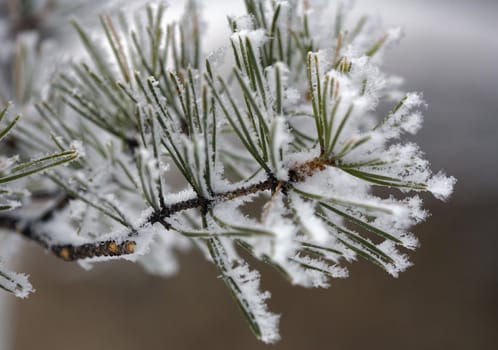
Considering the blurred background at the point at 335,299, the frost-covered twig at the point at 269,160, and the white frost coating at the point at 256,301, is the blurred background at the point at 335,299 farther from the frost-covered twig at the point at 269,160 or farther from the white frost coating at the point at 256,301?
the white frost coating at the point at 256,301

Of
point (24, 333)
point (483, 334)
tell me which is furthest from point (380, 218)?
point (24, 333)

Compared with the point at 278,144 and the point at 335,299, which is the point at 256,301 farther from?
the point at 335,299

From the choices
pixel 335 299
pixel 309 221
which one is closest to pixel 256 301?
pixel 309 221

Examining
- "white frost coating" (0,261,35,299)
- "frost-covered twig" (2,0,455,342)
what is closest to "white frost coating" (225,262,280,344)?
"frost-covered twig" (2,0,455,342)

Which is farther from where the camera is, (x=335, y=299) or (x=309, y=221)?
(x=335, y=299)

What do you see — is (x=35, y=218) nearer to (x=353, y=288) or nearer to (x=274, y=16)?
(x=274, y=16)

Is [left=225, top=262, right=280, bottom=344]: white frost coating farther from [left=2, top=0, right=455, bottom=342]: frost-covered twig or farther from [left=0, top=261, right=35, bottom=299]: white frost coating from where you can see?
[left=0, top=261, right=35, bottom=299]: white frost coating

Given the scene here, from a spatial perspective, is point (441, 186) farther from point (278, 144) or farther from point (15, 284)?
point (15, 284)
